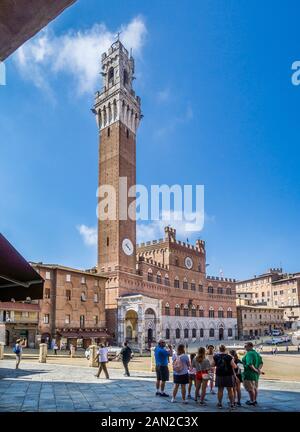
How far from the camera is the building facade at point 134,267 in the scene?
146 feet

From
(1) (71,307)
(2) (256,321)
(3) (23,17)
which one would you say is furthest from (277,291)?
(3) (23,17)

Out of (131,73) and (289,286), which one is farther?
(289,286)

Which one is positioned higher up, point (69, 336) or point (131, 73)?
point (131, 73)

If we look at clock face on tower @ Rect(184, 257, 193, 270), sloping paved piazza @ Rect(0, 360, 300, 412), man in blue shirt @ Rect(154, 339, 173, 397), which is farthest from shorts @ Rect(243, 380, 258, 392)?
clock face on tower @ Rect(184, 257, 193, 270)

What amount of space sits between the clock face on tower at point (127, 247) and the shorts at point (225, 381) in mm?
38433

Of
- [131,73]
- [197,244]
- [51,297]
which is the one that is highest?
[131,73]

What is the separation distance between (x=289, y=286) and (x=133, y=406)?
83359 mm

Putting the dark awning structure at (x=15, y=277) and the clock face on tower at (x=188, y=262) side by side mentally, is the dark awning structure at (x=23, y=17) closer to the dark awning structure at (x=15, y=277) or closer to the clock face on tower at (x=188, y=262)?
the dark awning structure at (x=15, y=277)

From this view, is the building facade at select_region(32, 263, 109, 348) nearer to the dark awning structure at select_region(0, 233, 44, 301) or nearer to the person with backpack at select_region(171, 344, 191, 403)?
the person with backpack at select_region(171, 344, 191, 403)

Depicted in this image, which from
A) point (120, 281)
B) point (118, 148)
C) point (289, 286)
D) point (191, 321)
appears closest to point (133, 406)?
point (120, 281)

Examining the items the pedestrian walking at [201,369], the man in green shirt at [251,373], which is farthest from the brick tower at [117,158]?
the man in green shirt at [251,373]
